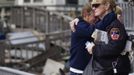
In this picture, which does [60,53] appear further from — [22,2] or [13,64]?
[22,2]

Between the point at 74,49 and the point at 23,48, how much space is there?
8.69m

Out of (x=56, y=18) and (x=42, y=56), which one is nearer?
(x=42, y=56)

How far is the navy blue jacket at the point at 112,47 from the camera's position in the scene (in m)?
4.70

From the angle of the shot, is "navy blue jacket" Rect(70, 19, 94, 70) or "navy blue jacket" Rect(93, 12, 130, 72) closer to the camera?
"navy blue jacket" Rect(93, 12, 130, 72)

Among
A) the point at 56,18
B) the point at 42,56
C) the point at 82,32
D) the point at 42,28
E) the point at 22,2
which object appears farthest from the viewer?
the point at 22,2

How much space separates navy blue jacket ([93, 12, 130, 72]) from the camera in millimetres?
4703

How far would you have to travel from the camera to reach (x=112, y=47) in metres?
4.70

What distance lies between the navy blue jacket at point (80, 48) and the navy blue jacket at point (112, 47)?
28.2 inches

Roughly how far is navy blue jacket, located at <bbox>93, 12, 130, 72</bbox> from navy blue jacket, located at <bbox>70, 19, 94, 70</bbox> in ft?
2.35

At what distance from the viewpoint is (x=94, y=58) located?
4.91 m

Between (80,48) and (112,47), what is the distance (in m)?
1.09

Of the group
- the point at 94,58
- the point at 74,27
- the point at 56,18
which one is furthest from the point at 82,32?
the point at 56,18

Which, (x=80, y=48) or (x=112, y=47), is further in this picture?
(x=80, y=48)

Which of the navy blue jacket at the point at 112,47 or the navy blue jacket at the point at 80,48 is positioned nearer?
the navy blue jacket at the point at 112,47
